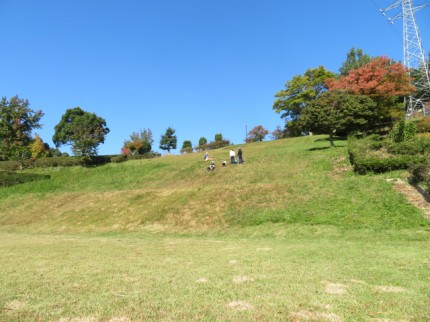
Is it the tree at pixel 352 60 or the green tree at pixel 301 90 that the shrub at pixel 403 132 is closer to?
the green tree at pixel 301 90

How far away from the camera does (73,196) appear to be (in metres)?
24.1

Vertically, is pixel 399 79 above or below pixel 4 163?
above

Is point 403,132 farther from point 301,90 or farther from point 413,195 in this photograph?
point 301,90

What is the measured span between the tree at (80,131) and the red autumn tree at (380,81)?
32408 millimetres

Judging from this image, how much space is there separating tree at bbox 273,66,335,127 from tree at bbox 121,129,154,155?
97.7 feet

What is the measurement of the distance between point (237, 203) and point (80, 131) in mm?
36890

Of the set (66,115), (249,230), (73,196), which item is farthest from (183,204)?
(66,115)

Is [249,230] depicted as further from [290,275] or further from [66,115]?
[66,115]

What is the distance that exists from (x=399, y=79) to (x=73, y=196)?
31913mm

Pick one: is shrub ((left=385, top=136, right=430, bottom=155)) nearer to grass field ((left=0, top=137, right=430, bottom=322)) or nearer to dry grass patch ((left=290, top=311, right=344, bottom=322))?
grass field ((left=0, top=137, right=430, bottom=322))

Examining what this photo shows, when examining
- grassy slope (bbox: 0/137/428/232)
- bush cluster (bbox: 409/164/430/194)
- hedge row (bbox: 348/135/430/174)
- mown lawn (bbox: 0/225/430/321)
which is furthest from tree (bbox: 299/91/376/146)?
mown lawn (bbox: 0/225/430/321)

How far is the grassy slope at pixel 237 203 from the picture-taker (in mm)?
13312

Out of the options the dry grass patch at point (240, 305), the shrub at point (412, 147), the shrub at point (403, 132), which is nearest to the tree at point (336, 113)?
the shrub at point (403, 132)

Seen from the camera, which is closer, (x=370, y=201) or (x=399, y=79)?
(x=370, y=201)
